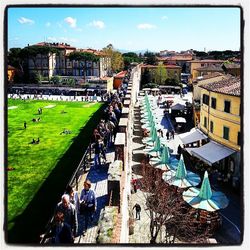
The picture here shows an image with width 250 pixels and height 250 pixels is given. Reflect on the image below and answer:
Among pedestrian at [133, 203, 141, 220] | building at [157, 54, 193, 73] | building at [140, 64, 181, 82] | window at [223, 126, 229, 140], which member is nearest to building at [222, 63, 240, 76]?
window at [223, 126, 229, 140]

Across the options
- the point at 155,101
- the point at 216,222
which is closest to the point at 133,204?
the point at 216,222

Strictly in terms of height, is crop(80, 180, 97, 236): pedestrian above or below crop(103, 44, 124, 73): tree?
below

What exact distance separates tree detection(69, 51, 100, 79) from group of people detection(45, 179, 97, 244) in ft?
90.6

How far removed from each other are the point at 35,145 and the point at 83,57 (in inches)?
757

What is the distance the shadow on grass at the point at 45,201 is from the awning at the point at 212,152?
3.88m

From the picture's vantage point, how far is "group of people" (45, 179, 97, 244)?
3.96m

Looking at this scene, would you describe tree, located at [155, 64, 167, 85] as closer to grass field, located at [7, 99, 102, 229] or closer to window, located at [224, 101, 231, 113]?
grass field, located at [7, 99, 102, 229]

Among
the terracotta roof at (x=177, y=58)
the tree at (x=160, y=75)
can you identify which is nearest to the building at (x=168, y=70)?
the tree at (x=160, y=75)

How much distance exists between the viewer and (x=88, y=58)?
34781 mm

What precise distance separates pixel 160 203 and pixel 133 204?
1.14m

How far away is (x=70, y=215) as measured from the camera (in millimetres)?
4188

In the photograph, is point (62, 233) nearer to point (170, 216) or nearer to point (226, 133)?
point (170, 216)

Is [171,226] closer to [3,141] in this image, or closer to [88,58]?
[3,141]

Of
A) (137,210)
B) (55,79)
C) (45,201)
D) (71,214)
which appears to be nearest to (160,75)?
(55,79)
